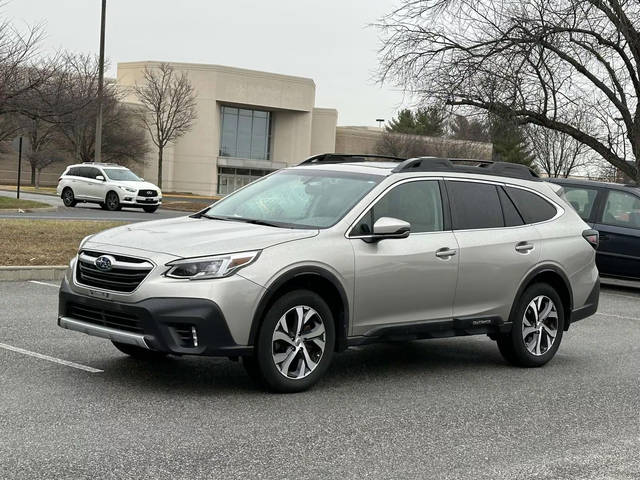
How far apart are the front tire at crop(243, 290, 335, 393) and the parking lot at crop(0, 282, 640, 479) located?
5.9 inches

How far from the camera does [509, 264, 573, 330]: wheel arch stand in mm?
8156

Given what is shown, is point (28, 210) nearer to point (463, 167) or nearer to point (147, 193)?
Result: point (147, 193)

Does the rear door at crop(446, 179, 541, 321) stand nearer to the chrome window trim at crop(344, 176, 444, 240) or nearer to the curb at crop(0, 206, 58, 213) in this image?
the chrome window trim at crop(344, 176, 444, 240)

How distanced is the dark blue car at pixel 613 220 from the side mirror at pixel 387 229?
9.14m

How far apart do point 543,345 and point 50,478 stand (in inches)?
200

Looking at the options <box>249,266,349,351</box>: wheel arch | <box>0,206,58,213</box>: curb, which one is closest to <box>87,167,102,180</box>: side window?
<box>0,206,58,213</box>: curb

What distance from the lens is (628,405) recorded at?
7035 mm

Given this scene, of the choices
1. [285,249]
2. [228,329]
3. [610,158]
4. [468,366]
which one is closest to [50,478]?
[228,329]

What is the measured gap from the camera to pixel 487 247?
7.90 m

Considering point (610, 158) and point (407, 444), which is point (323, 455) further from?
point (610, 158)

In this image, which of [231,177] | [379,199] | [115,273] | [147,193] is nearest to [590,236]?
[379,199]

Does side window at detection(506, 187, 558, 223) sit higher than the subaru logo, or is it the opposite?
side window at detection(506, 187, 558, 223)

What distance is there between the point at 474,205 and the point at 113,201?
2626 cm

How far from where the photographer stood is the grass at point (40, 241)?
1409 centimetres
